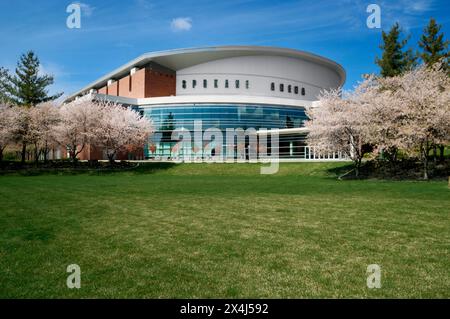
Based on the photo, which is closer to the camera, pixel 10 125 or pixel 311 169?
pixel 311 169

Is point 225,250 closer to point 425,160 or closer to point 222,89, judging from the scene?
point 425,160

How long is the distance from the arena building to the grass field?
42647 mm

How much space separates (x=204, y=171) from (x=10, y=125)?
2622 centimetres

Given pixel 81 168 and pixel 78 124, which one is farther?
pixel 78 124

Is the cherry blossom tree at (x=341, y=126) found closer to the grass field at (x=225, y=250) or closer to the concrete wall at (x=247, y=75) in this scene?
the grass field at (x=225, y=250)

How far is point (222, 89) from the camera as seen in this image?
237 feet

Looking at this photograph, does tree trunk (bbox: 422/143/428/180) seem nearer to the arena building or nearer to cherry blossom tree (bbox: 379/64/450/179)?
cherry blossom tree (bbox: 379/64/450/179)

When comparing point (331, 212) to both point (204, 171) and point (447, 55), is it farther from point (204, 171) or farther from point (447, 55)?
point (447, 55)

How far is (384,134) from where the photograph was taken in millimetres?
30078

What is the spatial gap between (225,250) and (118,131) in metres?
40.6

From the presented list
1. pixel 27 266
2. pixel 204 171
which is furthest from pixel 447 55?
pixel 27 266

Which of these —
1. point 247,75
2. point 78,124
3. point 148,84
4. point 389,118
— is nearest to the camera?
point 389,118

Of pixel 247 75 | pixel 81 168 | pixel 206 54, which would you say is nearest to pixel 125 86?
pixel 206 54

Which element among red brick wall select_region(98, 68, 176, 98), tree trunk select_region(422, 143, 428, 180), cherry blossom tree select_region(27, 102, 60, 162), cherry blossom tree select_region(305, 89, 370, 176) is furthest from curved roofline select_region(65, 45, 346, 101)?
tree trunk select_region(422, 143, 428, 180)
